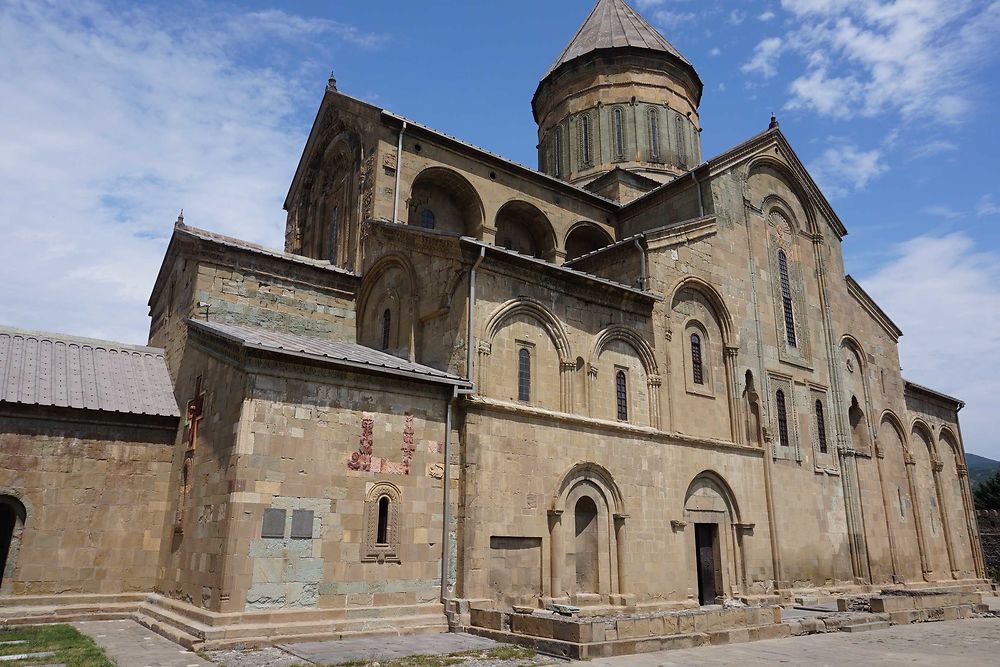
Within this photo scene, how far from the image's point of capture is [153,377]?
615 inches

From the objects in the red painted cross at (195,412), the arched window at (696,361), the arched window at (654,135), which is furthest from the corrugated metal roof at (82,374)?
the arched window at (654,135)

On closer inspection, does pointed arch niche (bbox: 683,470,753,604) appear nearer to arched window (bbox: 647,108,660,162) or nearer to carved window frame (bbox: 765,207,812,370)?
carved window frame (bbox: 765,207,812,370)

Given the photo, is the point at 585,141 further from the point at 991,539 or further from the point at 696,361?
the point at 991,539

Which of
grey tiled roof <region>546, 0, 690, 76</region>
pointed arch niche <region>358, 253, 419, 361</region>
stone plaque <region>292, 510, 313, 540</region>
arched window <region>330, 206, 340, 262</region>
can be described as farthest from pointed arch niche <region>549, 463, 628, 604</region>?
grey tiled roof <region>546, 0, 690, 76</region>

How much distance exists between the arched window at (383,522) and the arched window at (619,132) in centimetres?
1825

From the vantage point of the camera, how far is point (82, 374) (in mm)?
14719

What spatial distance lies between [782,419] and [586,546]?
8.31m

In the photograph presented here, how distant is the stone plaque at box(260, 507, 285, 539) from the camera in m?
10.9

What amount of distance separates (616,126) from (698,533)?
52.2 feet

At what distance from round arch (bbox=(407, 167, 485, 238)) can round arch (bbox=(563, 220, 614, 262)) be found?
327 centimetres

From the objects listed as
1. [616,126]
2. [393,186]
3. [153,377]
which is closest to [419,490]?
[153,377]

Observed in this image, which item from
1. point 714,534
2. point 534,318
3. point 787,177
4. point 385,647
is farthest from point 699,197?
point 385,647

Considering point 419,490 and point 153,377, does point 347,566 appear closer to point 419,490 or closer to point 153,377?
point 419,490

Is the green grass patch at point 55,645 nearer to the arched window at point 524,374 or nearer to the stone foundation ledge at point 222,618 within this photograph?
the stone foundation ledge at point 222,618
